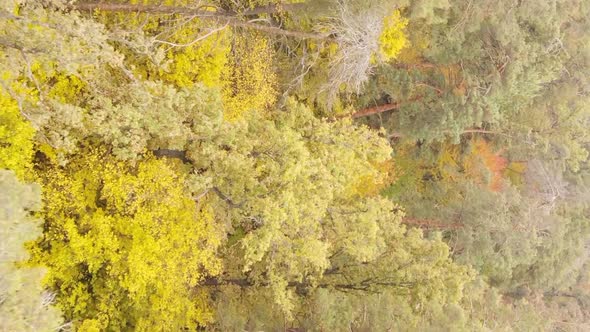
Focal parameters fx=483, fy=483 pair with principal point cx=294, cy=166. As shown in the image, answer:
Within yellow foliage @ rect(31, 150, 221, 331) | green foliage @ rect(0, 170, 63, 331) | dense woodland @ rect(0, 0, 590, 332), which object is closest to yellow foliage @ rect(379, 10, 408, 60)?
dense woodland @ rect(0, 0, 590, 332)

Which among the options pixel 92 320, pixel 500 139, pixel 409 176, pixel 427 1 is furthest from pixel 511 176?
pixel 92 320

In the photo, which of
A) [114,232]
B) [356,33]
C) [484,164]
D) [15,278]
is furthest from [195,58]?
[484,164]

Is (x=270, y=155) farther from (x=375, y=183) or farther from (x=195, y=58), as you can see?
(x=375, y=183)

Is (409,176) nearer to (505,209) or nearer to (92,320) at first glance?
(505,209)

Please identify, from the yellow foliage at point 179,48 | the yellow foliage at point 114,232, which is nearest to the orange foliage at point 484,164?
the yellow foliage at point 179,48

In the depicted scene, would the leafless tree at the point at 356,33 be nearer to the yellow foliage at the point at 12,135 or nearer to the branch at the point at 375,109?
the branch at the point at 375,109

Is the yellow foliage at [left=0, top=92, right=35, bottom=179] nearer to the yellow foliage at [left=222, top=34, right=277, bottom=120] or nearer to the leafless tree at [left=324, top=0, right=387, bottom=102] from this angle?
the yellow foliage at [left=222, top=34, right=277, bottom=120]
